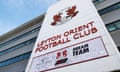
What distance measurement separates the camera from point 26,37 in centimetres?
2252

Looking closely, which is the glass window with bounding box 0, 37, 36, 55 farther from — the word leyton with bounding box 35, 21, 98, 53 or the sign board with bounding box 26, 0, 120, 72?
the word leyton with bounding box 35, 21, 98, 53

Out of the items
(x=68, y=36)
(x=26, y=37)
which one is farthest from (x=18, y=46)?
(x=68, y=36)

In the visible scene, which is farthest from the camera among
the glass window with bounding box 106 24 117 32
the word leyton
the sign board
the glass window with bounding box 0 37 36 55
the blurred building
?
the glass window with bounding box 0 37 36 55

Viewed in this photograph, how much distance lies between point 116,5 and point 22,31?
15606mm

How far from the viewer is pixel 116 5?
15.9 m

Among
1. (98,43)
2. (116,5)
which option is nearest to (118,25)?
(116,5)

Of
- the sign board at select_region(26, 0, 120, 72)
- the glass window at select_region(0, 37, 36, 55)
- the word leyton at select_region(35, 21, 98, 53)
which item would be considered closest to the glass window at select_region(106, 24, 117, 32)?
the sign board at select_region(26, 0, 120, 72)

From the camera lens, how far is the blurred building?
14328 millimetres

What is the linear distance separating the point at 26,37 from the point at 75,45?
13.5 m

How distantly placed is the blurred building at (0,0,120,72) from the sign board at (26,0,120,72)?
7.94 feet

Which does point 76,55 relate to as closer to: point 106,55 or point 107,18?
point 106,55

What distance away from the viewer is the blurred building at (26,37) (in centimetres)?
1433

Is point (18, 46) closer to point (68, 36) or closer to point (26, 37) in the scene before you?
point (26, 37)

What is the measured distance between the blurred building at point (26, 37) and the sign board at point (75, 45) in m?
2.42
